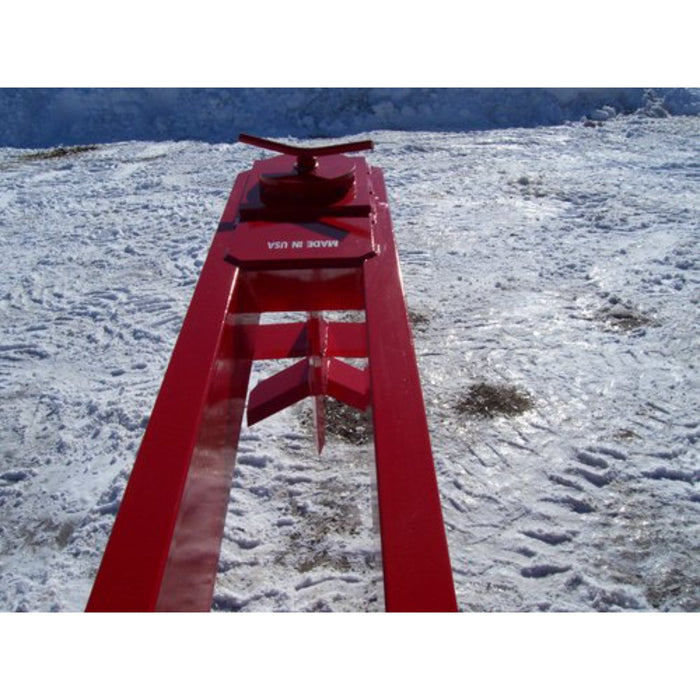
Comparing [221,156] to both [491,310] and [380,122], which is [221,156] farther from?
[491,310]

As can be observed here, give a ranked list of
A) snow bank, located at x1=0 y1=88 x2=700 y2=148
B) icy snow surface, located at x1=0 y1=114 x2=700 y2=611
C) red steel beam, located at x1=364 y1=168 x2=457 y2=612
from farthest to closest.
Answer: snow bank, located at x1=0 y1=88 x2=700 y2=148
icy snow surface, located at x1=0 y1=114 x2=700 y2=611
red steel beam, located at x1=364 y1=168 x2=457 y2=612

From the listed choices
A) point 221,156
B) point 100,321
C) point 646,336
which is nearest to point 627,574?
point 646,336

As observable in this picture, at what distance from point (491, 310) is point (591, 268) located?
0.75 metres

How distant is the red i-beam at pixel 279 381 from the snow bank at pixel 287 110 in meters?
3.94

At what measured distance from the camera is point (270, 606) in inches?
71.2

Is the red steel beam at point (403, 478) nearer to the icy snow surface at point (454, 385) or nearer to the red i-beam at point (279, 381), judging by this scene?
the red i-beam at point (279, 381)

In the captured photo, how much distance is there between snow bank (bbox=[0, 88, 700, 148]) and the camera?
5711 mm

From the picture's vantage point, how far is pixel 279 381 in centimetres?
231

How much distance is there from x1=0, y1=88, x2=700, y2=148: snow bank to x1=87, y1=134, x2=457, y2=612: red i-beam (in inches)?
155

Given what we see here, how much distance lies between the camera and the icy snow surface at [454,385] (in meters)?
1.92

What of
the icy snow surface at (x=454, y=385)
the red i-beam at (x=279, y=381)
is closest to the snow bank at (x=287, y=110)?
the icy snow surface at (x=454, y=385)

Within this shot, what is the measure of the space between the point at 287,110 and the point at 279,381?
4264 millimetres

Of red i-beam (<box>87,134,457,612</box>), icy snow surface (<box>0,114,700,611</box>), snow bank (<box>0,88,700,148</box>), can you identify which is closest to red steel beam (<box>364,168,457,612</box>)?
red i-beam (<box>87,134,457,612</box>)

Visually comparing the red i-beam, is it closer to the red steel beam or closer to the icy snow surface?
the red steel beam
